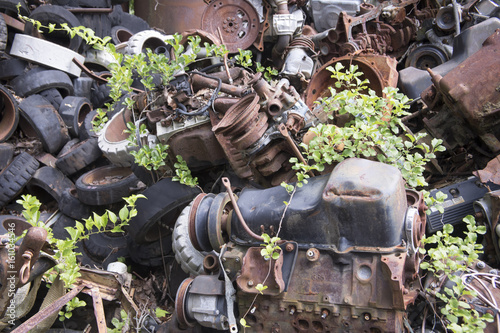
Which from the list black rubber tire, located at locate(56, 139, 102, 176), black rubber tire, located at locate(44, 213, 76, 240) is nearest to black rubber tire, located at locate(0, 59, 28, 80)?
black rubber tire, located at locate(56, 139, 102, 176)

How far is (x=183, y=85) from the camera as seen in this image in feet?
12.8

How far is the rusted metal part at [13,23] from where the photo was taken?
5.67 m

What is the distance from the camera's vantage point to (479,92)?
3271 mm

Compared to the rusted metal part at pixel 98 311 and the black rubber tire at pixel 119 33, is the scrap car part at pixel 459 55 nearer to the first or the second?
the rusted metal part at pixel 98 311

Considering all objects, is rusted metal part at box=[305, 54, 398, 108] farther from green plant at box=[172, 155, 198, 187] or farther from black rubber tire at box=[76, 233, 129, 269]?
black rubber tire at box=[76, 233, 129, 269]

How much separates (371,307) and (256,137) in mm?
1552

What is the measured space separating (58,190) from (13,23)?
2.73 metres

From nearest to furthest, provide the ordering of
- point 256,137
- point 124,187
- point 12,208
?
point 256,137 < point 124,187 < point 12,208

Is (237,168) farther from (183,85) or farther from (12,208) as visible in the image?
(12,208)

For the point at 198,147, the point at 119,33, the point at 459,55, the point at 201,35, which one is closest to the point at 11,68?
the point at 119,33

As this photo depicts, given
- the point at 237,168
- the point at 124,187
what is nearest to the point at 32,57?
the point at 124,187

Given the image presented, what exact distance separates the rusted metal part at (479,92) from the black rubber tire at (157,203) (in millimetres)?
2300

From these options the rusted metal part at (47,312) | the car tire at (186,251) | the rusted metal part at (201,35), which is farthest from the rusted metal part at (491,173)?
the rusted metal part at (201,35)

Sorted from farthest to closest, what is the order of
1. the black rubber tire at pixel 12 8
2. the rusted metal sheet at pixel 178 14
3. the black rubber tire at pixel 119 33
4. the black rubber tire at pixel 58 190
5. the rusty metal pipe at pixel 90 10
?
the rusted metal sheet at pixel 178 14, the black rubber tire at pixel 119 33, the rusty metal pipe at pixel 90 10, the black rubber tire at pixel 12 8, the black rubber tire at pixel 58 190
